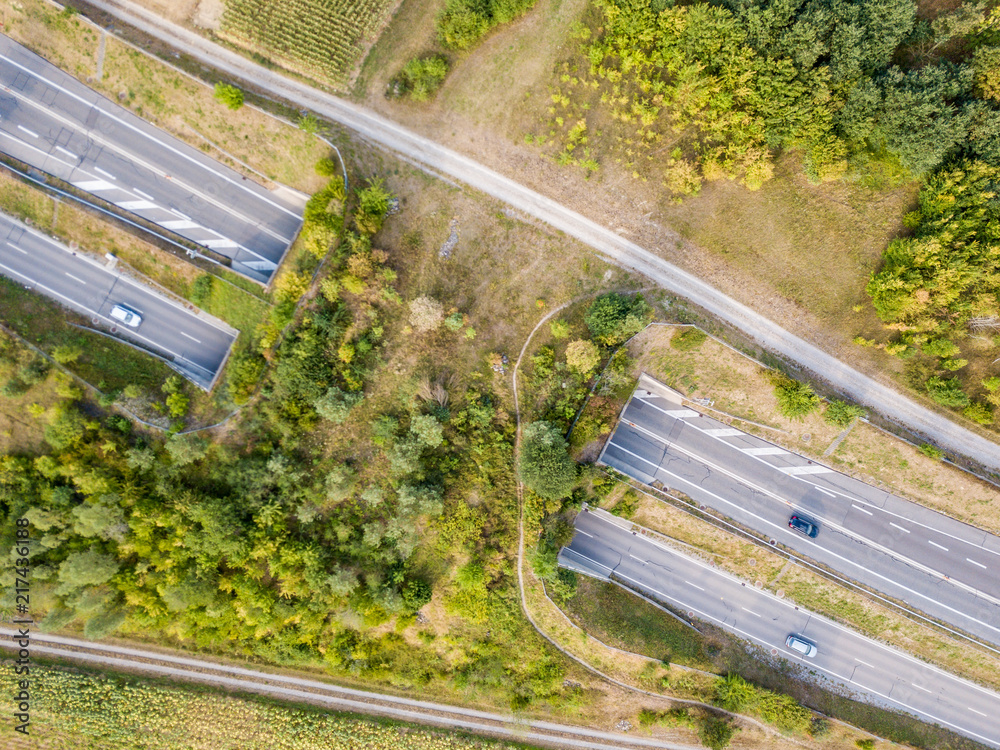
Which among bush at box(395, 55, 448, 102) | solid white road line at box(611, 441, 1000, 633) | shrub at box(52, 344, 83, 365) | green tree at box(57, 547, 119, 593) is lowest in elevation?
green tree at box(57, 547, 119, 593)

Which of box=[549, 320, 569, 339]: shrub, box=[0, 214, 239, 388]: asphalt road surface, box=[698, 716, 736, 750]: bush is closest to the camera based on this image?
box=[549, 320, 569, 339]: shrub

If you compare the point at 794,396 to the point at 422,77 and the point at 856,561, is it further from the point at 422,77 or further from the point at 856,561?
the point at 422,77

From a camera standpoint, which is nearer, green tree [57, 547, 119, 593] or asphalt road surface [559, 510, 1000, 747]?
green tree [57, 547, 119, 593]

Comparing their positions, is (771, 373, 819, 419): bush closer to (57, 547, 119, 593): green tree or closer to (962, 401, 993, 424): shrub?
(962, 401, 993, 424): shrub

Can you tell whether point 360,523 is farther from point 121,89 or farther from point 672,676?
point 121,89

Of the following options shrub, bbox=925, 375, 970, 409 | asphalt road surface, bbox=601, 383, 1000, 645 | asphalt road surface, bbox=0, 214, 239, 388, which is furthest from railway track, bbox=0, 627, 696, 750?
shrub, bbox=925, 375, 970, 409

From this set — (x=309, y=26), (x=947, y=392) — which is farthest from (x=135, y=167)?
(x=947, y=392)
